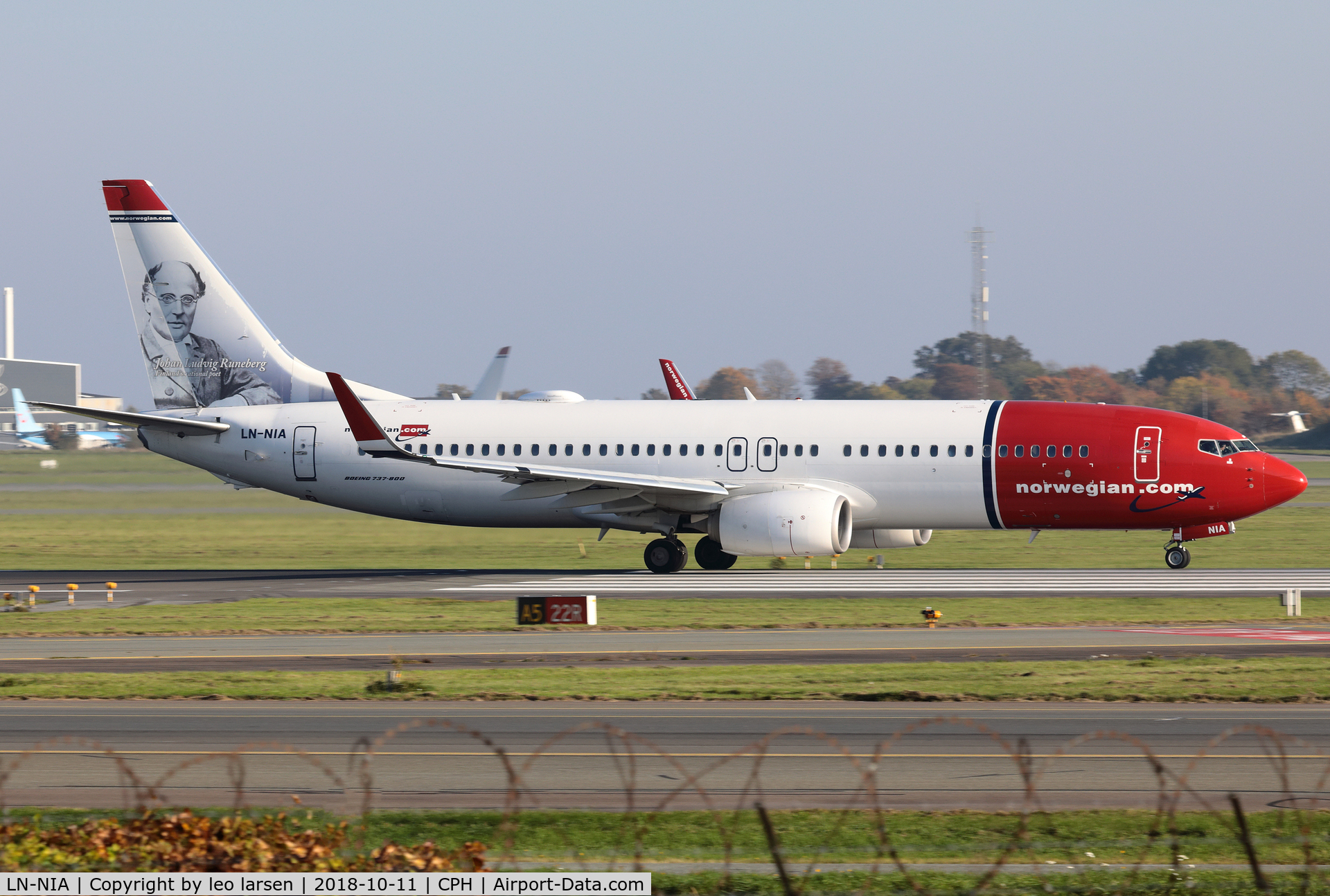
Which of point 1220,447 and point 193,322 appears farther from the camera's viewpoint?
point 193,322

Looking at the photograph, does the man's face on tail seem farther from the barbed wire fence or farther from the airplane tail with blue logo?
the barbed wire fence

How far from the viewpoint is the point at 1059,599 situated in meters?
31.6

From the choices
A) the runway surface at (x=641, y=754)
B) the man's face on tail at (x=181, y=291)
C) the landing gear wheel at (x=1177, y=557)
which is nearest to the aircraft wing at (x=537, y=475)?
the man's face on tail at (x=181, y=291)

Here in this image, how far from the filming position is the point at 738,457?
3894 cm

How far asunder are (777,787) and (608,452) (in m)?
26.3

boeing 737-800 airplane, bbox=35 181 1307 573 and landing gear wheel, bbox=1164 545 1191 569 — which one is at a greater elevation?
boeing 737-800 airplane, bbox=35 181 1307 573

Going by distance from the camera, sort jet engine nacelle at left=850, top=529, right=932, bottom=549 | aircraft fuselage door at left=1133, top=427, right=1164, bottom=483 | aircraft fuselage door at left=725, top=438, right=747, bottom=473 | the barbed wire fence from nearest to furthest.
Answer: the barbed wire fence
aircraft fuselage door at left=1133, top=427, right=1164, bottom=483
aircraft fuselage door at left=725, top=438, right=747, bottom=473
jet engine nacelle at left=850, top=529, right=932, bottom=549

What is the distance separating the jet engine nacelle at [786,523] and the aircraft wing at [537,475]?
3.24 ft

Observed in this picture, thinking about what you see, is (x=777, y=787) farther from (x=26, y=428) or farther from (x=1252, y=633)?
(x=26, y=428)

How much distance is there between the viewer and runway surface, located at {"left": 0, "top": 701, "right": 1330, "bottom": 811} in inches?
525

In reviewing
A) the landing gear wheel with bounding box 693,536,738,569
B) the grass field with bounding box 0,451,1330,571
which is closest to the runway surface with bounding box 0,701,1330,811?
the landing gear wheel with bounding box 693,536,738,569

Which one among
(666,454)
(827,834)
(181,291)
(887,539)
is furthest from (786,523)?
(827,834)

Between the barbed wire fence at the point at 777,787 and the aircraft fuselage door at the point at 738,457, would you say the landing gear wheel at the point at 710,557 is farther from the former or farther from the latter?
the barbed wire fence at the point at 777,787

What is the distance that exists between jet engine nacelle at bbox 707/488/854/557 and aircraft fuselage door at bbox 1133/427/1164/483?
7200mm
